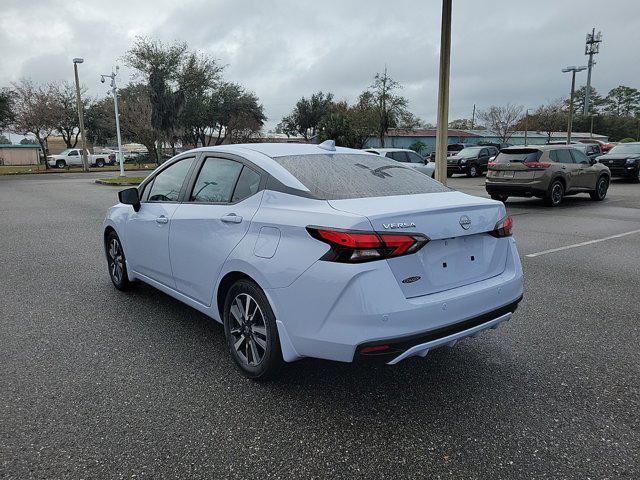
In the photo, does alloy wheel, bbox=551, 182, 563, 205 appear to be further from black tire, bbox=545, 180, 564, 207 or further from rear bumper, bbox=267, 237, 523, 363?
rear bumper, bbox=267, 237, 523, 363

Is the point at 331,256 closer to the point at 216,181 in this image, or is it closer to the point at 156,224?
the point at 216,181

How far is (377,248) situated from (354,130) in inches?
1478

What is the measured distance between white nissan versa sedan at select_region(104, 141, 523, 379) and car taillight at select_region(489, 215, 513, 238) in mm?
14

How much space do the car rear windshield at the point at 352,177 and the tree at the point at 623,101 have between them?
109035 millimetres

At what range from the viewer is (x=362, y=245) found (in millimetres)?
2574

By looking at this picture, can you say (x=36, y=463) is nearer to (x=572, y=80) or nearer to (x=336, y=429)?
(x=336, y=429)

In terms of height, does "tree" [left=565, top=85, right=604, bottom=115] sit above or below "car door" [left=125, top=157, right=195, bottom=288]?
above

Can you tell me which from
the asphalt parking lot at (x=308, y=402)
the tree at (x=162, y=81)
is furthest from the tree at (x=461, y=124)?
the asphalt parking lot at (x=308, y=402)

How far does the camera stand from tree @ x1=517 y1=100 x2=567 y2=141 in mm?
59525

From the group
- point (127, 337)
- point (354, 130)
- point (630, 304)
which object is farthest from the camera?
point (354, 130)

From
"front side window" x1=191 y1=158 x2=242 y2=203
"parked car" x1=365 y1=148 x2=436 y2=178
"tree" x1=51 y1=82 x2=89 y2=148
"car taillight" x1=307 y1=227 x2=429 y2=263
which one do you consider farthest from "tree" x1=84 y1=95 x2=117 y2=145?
"car taillight" x1=307 y1=227 x2=429 y2=263

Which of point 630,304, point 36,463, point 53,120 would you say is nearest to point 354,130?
point 53,120

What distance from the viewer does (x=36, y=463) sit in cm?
243

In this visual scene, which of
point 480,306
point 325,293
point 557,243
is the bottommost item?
point 557,243
